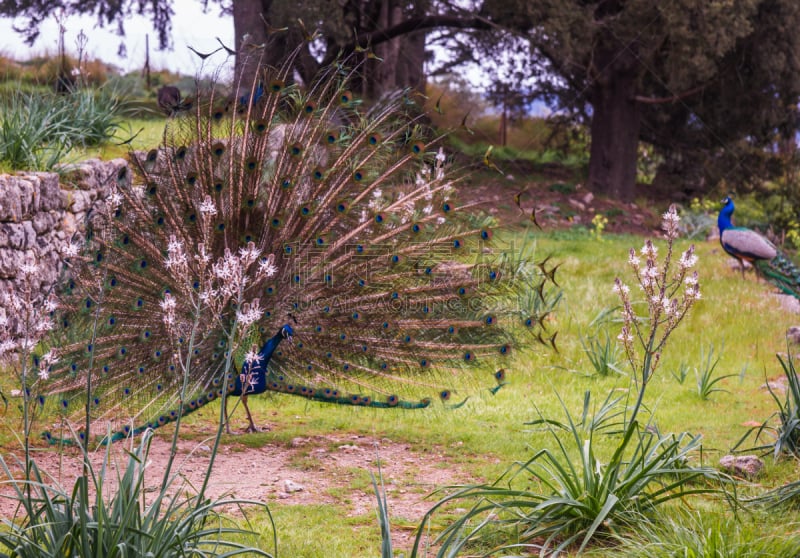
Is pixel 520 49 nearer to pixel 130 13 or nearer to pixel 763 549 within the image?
pixel 130 13

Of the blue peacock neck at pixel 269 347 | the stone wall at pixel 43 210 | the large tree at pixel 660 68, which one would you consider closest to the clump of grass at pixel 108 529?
the blue peacock neck at pixel 269 347

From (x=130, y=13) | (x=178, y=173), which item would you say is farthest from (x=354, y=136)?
(x=130, y=13)

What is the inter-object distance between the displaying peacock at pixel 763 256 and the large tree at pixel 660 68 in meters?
5.60

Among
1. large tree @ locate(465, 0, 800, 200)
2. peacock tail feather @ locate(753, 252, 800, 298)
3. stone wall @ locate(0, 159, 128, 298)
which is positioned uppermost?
large tree @ locate(465, 0, 800, 200)

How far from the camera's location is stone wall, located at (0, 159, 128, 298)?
7.66 meters

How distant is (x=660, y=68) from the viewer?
1847 centimetres

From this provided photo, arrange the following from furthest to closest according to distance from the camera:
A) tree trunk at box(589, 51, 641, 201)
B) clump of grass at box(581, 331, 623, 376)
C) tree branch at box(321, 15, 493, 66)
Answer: tree trunk at box(589, 51, 641, 201)
tree branch at box(321, 15, 493, 66)
clump of grass at box(581, 331, 623, 376)

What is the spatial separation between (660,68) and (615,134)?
1666 millimetres

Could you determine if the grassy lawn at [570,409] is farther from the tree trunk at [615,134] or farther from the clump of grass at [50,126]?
the tree trunk at [615,134]

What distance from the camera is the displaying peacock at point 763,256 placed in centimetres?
1021

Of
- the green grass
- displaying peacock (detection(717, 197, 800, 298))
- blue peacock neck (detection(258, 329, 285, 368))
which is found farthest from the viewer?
displaying peacock (detection(717, 197, 800, 298))

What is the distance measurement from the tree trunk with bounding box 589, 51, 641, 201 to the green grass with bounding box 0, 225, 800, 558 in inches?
324

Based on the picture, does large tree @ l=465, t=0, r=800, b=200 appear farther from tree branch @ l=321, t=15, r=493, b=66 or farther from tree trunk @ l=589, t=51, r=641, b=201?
tree branch @ l=321, t=15, r=493, b=66

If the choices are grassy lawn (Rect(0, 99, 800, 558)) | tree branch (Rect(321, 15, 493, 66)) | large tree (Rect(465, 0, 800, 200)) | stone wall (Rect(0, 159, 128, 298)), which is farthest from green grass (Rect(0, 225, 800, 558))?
tree branch (Rect(321, 15, 493, 66))
